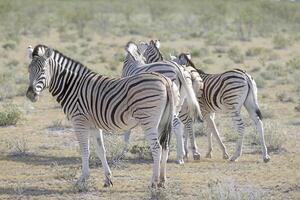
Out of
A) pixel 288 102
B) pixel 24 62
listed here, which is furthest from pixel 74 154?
pixel 24 62

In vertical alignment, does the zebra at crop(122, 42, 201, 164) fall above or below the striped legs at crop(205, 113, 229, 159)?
above

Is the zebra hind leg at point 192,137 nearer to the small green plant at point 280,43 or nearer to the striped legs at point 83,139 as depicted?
the striped legs at point 83,139

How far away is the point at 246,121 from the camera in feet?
49.1

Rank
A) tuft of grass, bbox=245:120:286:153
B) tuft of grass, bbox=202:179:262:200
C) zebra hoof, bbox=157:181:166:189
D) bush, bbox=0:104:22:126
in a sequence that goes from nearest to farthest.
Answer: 1. tuft of grass, bbox=202:179:262:200
2. zebra hoof, bbox=157:181:166:189
3. tuft of grass, bbox=245:120:286:153
4. bush, bbox=0:104:22:126

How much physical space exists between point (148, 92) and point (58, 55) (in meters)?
1.74

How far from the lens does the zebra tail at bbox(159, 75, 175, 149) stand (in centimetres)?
863

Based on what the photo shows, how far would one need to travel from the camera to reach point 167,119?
28.5 feet

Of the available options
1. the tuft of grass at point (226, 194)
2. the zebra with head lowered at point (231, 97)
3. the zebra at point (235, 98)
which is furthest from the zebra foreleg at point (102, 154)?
the zebra at point (235, 98)

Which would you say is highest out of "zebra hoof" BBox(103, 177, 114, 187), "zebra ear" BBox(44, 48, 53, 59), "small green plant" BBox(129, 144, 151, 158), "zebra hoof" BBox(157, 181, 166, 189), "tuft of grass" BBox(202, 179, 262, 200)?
"zebra ear" BBox(44, 48, 53, 59)

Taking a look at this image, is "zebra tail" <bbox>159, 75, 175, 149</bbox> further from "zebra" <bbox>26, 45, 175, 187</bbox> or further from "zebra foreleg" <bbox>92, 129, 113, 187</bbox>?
"zebra foreleg" <bbox>92, 129, 113, 187</bbox>

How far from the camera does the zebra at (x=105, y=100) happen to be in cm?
851

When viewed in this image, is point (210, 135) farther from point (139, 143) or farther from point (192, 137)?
point (139, 143)

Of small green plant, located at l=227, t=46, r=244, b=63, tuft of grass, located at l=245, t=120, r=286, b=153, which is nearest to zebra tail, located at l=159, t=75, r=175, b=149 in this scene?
tuft of grass, located at l=245, t=120, r=286, b=153

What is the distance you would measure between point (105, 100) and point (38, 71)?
1089 mm
